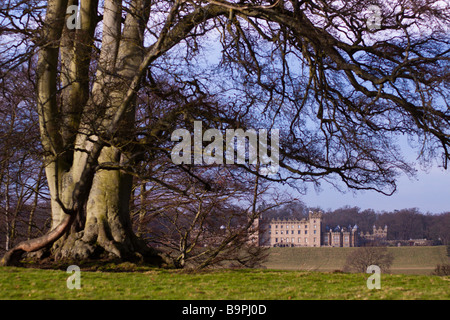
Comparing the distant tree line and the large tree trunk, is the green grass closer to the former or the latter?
the large tree trunk

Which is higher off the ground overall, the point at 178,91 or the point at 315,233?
the point at 178,91

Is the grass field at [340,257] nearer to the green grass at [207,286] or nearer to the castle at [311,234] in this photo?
the castle at [311,234]

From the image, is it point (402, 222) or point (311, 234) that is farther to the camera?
point (311, 234)

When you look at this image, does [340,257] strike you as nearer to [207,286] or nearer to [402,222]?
[402,222]

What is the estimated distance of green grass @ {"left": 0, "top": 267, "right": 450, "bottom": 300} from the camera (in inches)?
247

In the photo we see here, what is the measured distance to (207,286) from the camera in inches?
278

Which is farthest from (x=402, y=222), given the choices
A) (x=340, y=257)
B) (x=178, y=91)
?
(x=178, y=91)

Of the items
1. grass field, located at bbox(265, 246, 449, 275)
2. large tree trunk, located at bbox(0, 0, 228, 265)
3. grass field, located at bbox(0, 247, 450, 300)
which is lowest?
grass field, located at bbox(265, 246, 449, 275)

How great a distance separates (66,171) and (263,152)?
13.8ft

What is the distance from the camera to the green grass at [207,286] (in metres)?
6.28

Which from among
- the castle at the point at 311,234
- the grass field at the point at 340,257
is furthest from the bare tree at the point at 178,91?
the castle at the point at 311,234

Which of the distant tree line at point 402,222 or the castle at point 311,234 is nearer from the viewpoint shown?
the distant tree line at point 402,222

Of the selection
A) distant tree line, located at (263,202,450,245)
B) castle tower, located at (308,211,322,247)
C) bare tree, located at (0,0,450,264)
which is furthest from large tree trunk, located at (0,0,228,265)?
castle tower, located at (308,211,322,247)
